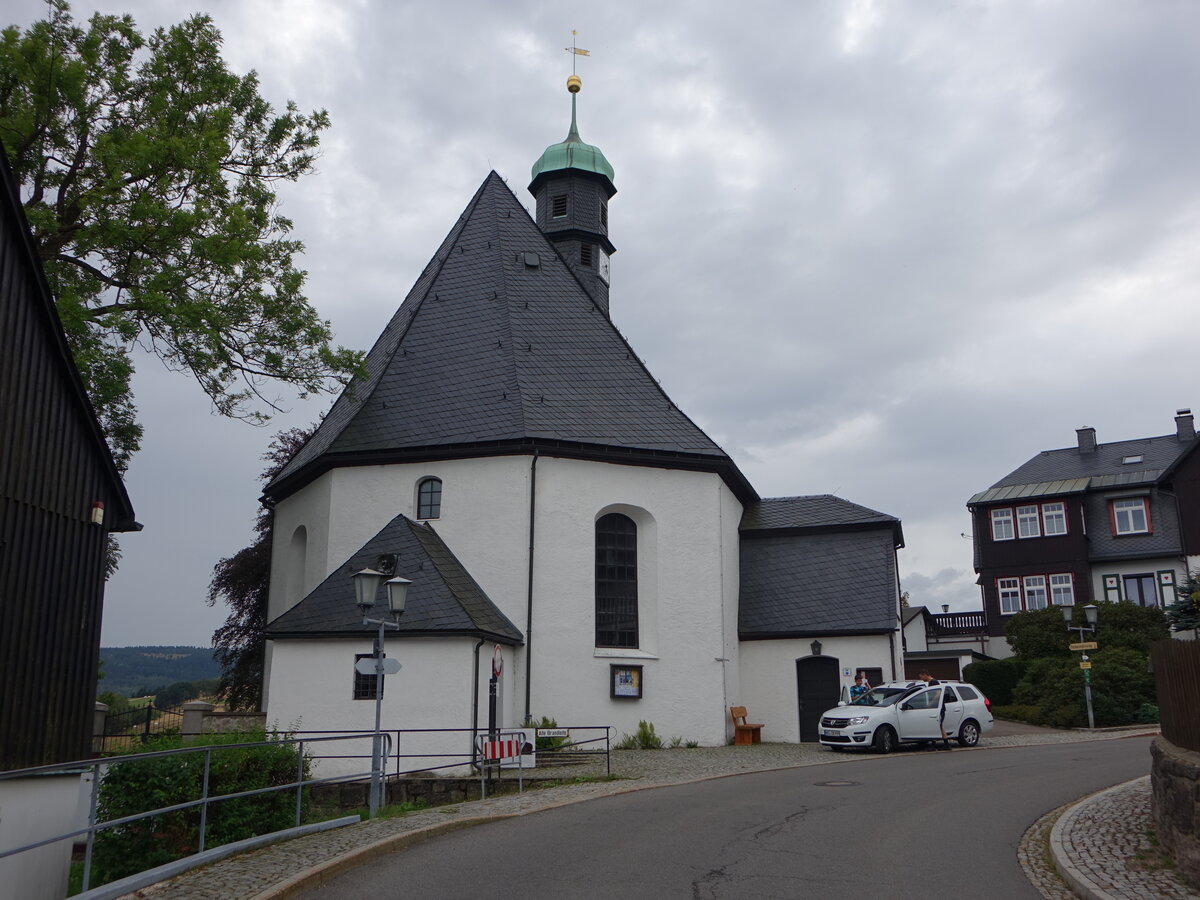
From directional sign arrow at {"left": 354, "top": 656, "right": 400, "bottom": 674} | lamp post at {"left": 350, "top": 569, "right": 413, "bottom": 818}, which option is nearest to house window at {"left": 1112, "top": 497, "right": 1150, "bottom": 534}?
lamp post at {"left": 350, "top": 569, "right": 413, "bottom": 818}

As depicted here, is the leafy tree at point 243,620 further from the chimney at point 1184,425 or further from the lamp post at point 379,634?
the chimney at point 1184,425

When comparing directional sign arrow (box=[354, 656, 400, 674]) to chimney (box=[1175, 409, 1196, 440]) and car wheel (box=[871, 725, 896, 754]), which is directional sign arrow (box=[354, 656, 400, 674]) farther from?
chimney (box=[1175, 409, 1196, 440])

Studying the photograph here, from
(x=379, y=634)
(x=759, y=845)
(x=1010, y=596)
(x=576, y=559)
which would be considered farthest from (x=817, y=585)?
(x=1010, y=596)

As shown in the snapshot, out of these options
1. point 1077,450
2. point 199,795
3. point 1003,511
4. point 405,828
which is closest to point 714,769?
point 405,828

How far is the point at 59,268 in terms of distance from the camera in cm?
1650

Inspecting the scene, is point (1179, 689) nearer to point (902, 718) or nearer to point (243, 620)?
point (902, 718)

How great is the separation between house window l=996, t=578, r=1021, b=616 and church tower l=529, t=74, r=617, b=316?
64.0ft

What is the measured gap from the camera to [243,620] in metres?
31.8

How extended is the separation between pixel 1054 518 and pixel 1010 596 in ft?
10.9

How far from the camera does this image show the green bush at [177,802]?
1042cm

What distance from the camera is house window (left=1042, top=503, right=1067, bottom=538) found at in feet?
129

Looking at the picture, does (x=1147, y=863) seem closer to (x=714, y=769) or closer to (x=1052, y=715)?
(x=714, y=769)

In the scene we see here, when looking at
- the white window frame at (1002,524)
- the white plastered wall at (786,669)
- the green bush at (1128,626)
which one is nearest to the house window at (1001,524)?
the white window frame at (1002,524)

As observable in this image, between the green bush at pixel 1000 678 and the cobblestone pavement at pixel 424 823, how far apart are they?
406 inches
